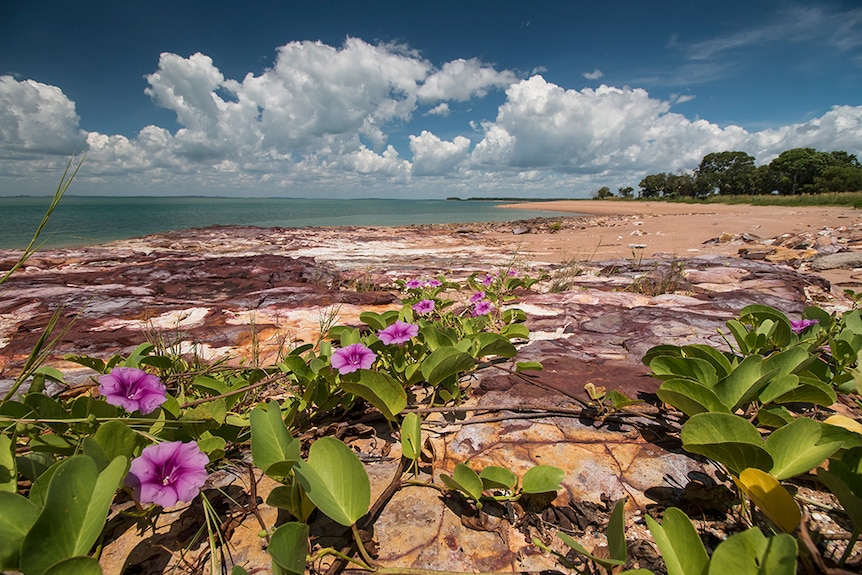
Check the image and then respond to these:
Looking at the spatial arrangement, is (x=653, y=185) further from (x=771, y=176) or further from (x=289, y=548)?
(x=289, y=548)

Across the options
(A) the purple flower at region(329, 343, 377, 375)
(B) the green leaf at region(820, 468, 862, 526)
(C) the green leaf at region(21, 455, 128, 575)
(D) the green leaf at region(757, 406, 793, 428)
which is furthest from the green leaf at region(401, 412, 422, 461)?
(D) the green leaf at region(757, 406, 793, 428)

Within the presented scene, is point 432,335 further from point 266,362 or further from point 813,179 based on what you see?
point 813,179

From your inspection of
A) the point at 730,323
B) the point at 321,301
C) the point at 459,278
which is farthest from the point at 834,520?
the point at 459,278

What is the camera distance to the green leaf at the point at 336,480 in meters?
0.93

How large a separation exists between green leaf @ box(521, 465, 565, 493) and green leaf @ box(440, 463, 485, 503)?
131mm

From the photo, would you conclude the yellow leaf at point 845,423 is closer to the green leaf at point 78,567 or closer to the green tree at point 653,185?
the green leaf at point 78,567

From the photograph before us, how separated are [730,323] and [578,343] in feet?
2.46

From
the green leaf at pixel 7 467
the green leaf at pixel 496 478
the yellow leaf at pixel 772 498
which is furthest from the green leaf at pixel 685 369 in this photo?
the green leaf at pixel 7 467

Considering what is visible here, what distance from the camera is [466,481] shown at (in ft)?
3.40

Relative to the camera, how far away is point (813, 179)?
47.8 meters

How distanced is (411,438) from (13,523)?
2.93ft

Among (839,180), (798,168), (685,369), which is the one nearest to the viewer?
(685,369)

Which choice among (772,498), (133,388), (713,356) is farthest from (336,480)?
(713,356)

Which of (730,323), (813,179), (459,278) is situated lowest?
(459,278)
